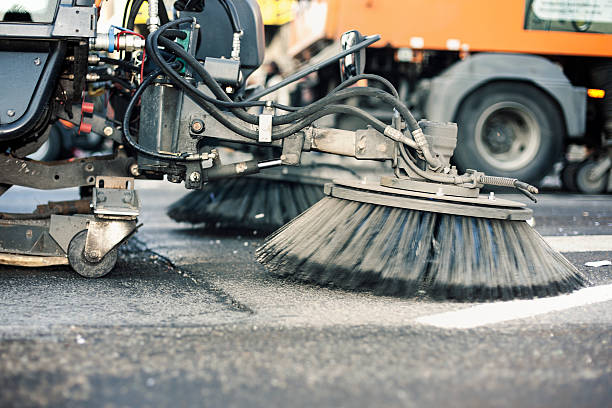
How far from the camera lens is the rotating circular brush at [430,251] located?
2191mm

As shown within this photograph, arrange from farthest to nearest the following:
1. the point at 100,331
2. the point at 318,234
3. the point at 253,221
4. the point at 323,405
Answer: the point at 253,221 < the point at 318,234 < the point at 100,331 < the point at 323,405

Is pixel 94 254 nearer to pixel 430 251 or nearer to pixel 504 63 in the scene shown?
pixel 430 251

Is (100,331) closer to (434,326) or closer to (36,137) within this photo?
(434,326)

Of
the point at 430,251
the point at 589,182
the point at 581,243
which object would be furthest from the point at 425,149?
the point at 589,182

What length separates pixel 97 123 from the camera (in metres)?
2.73

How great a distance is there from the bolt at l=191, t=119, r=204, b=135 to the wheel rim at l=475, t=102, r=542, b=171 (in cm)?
371

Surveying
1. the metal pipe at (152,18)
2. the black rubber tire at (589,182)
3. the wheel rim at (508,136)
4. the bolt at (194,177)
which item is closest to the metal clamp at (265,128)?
the bolt at (194,177)

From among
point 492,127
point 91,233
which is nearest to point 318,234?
point 91,233

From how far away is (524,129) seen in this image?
19.2ft

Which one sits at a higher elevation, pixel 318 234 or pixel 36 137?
pixel 36 137

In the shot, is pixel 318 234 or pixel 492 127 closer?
pixel 318 234

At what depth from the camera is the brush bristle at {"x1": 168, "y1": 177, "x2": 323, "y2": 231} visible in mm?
3723

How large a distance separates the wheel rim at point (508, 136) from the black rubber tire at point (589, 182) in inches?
47.5

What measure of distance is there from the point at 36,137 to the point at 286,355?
168cm
